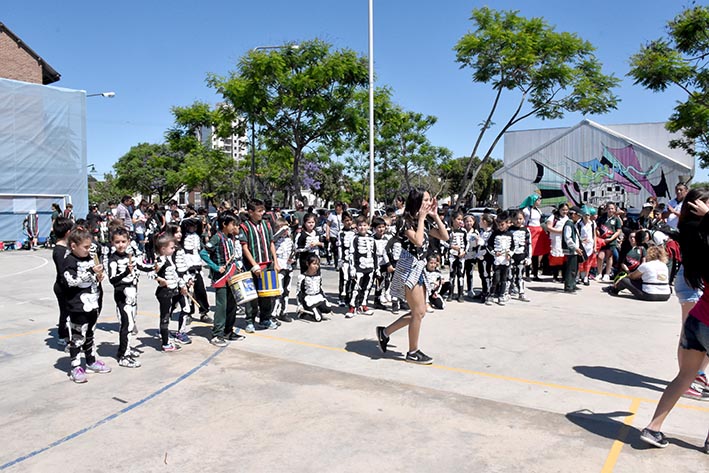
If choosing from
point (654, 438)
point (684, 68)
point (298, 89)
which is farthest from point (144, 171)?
point (654, 438)

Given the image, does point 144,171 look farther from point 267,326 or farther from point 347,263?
point 267,326

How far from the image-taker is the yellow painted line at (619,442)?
3854 mm

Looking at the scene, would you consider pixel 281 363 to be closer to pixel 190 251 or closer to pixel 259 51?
pixel 190 251

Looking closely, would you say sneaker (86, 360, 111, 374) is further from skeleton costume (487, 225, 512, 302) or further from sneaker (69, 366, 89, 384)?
skeleton costume (487, 225, 512, 302)

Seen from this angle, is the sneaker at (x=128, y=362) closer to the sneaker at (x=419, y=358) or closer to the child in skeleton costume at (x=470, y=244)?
the sneaker at (x=419, y=358)

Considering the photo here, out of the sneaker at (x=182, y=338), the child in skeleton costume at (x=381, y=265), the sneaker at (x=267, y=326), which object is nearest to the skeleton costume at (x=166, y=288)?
the sneaker at (x=182, y=338)

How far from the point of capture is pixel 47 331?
790cm

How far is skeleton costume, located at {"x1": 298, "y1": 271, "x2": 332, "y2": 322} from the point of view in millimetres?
8688

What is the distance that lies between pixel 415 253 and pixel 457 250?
4398 millimetres

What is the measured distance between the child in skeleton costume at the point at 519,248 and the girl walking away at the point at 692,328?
5.86 metres

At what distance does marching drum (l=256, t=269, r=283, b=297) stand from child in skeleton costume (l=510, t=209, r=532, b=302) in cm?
448

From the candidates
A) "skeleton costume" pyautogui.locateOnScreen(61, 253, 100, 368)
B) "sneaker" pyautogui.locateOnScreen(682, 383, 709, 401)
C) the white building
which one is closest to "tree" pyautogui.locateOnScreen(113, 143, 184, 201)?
the white building

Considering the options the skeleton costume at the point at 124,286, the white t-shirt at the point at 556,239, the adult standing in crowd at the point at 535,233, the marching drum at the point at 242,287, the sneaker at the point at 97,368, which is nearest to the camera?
the sneaker at the point at 97,368

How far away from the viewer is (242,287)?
23.4 ft
